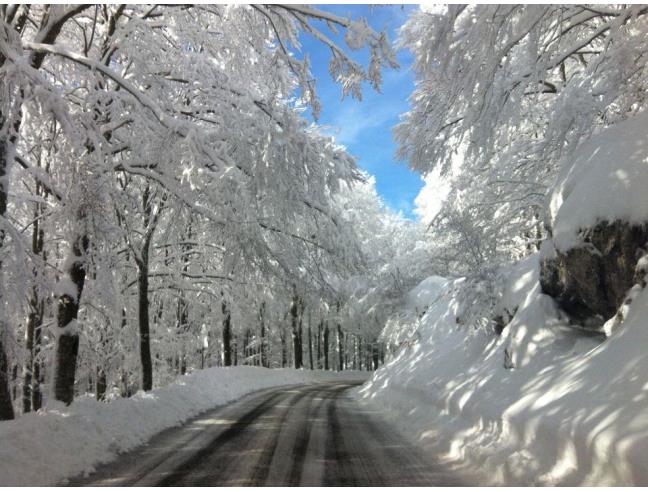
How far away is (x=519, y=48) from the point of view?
10984 millimetres

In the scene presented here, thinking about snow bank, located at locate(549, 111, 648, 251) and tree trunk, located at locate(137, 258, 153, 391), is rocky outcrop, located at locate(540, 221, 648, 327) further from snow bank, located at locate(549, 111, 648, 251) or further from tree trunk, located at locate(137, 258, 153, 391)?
tree trunk, located at locate(137, 258, 153, 391)

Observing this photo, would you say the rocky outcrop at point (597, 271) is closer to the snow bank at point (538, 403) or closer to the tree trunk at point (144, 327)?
the snow bank at point (538, 403)

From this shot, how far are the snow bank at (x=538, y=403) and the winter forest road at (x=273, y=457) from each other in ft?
2.58

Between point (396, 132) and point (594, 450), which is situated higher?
point (396, 132)

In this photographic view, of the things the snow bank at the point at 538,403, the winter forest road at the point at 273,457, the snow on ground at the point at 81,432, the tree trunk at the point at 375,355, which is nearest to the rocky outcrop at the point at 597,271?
the snow bank at the point at 538,403

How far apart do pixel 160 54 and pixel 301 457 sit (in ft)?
25.1

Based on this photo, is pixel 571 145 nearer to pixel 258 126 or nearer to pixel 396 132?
pixel 396 132

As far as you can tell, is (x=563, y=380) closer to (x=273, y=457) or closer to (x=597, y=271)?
(x=597, y=271)

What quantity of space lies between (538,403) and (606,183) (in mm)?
3215

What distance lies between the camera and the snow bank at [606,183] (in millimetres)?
5938

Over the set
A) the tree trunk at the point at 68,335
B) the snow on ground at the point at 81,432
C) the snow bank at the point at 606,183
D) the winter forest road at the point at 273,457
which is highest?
the snow bank at the point at 606,183

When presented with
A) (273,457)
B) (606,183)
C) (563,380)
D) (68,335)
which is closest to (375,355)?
(68,335)

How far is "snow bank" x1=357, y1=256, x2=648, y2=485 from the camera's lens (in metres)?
4.22

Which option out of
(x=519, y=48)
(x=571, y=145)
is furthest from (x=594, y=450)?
(x=519, y=48)
